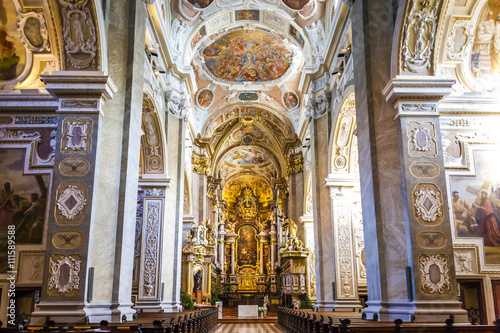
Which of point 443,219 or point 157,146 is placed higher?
point 157,146

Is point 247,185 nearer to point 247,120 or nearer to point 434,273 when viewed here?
point 247,120

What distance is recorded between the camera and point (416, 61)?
8109mm

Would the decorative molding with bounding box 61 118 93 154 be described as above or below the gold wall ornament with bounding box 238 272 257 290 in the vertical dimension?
above

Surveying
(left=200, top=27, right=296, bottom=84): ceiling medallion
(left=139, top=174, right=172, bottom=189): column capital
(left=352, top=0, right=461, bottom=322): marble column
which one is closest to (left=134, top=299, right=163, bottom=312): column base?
(left=139, top=174, right=172, bottom=189): column capital

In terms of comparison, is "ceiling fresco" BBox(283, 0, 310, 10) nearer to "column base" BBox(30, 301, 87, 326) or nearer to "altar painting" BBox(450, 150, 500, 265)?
"altar painting" BBox(450, 150, 500, 265)

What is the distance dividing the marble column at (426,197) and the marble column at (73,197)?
5.28 meters

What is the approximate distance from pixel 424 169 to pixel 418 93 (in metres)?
1.39

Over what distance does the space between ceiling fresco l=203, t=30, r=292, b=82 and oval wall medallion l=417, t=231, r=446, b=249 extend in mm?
13568

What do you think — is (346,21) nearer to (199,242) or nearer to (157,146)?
(157,146)

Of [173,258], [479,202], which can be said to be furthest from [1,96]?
[479,202]

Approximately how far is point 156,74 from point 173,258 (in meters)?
5.86

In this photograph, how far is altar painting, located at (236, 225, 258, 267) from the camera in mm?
35844

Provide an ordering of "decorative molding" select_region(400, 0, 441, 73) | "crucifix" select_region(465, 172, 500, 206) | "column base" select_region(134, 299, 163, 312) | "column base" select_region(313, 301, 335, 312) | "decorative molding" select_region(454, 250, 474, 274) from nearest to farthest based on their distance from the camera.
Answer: "decorative molding" select_region(400, 0, 441, 73) < "decorative molding" select_region(454, 250, 474, 274) < "crucifix" select_region(465, 172, 500, 206) < "column base" select_region(134, 299, 163, 312) < "column base" select_region(313, 301, 335, 312)

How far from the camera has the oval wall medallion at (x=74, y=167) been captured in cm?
752
